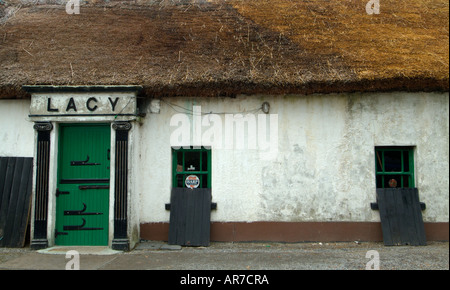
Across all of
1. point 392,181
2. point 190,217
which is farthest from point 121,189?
point 392,181

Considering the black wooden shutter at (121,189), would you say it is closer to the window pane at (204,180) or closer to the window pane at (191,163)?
the window pane at (191,163)

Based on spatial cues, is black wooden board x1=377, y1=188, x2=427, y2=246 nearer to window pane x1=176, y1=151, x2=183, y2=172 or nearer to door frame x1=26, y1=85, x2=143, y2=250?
window pane x1=176, y1=151, x2=183, y2=172

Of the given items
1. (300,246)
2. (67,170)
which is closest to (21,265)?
(67,170)

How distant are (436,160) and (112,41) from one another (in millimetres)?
6708

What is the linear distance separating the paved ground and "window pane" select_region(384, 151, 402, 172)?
4.65ft

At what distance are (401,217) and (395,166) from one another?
0.95 m

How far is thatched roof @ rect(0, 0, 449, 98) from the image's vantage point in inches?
222

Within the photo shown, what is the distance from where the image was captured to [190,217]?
588cm

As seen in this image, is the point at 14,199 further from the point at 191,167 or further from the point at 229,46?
the point at 229,46

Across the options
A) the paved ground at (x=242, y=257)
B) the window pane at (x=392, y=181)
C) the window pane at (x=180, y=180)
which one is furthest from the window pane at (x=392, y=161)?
the window pane at (x=180, y=180)

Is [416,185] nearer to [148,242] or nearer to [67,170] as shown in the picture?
[148,242]

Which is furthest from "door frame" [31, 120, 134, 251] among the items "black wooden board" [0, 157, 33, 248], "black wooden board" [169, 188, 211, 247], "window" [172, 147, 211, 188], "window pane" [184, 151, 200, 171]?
"window pane" [184, 151, 200, 171]

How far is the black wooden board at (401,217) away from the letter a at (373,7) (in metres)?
4.14
